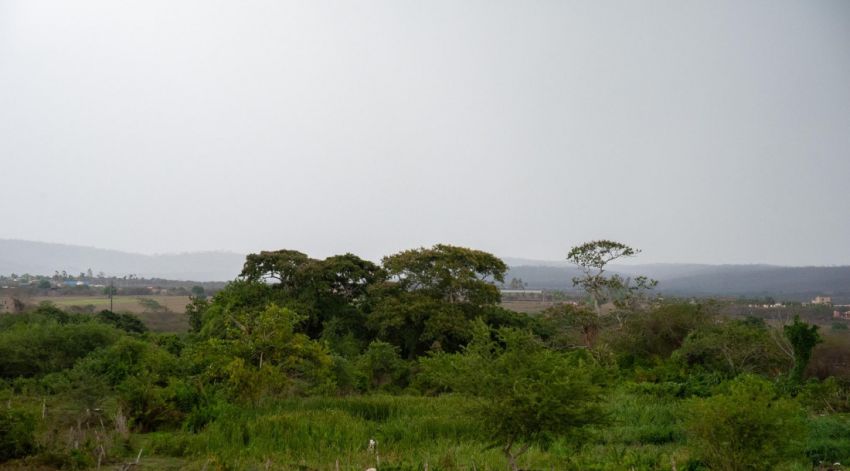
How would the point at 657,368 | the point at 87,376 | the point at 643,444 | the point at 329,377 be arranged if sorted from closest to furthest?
the point at 643,444 → the point at 87,376 → the point at 329,377 → the point at 657,368

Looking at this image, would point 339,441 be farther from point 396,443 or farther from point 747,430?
point 747,430

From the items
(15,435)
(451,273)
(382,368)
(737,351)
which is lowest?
(382,368)

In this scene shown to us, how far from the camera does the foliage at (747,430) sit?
7.95 m

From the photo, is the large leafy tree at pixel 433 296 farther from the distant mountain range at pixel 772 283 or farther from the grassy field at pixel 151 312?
the distant mountain range at pixel 772 283

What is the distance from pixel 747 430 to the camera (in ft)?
26.1

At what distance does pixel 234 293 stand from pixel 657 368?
62.6 ft

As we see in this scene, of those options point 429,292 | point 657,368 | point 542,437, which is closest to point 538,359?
point 542,437

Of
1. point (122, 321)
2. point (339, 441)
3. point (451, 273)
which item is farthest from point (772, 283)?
point (339, 441)

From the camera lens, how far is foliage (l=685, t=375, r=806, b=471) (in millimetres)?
7953

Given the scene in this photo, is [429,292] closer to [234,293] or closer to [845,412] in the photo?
[234,293]

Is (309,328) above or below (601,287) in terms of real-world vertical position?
below

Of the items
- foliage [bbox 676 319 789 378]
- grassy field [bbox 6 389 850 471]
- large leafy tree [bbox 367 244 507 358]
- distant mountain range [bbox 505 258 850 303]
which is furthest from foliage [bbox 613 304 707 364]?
distant mountain range [bbox 505 258 850 303]

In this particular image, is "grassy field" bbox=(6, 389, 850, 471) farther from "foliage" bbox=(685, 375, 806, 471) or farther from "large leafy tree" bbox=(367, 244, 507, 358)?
"large leafy tree" bbox=(367, 244, 507, 358)

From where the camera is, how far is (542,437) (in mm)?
8812
